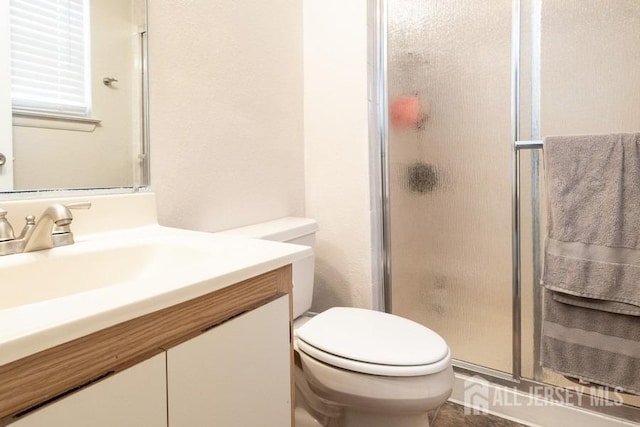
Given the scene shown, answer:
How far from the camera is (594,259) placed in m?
1.19

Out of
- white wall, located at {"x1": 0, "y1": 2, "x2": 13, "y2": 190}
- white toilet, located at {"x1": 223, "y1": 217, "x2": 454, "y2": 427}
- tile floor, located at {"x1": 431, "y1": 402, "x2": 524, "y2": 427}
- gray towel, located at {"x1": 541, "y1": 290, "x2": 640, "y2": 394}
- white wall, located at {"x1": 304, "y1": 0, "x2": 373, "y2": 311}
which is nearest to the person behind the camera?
white wall, located at {"x1": 0, "y1": 2, "x2": 13, "y2": 190}

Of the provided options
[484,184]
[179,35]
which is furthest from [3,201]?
[484,184]

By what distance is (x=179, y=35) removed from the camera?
1163mm

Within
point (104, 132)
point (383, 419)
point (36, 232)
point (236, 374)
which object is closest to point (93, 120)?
point (104, 132)

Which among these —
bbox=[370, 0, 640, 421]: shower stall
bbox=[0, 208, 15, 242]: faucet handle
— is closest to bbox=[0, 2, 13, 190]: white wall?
bbox=[0, 208, 15, 242]: faucet handle

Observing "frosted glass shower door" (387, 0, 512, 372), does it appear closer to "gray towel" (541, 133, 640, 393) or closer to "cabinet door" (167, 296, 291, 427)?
"gray towel" (541, 133, 640, 393)

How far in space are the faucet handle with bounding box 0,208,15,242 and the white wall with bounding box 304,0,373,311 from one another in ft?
3.94

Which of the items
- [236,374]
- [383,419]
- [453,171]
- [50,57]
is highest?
[50,57]

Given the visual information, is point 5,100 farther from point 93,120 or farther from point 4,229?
point 4,229

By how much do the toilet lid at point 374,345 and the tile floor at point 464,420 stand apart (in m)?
0.55

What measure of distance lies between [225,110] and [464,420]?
4.84ft

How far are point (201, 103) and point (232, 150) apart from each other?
0.64 ft

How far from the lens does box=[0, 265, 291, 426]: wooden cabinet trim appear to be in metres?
0.39

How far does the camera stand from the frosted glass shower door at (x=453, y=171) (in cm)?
145
